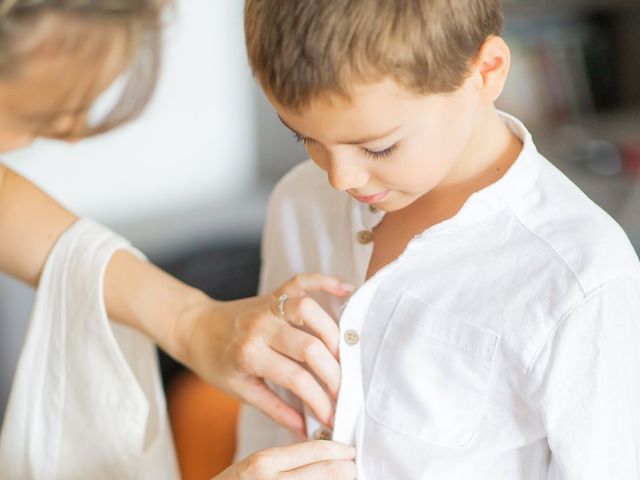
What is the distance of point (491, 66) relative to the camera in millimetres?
855

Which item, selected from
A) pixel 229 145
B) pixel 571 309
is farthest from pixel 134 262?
pixel 229 145

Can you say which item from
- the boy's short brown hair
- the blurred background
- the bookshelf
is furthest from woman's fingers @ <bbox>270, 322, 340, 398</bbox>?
the bookshelf

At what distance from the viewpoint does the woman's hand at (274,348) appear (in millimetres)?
949

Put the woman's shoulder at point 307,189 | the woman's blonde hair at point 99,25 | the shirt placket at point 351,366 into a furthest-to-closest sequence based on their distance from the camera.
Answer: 1. the woman's shoulder at point 307,189
2. the shirt placket at point 351,366
3. the woman's blonde hair at point 99,25

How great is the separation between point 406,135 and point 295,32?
138 millimetres

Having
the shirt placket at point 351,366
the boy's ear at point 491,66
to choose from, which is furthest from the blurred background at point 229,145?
the boy's ear at point 491,66

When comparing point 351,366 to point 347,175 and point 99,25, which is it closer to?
point 347,175

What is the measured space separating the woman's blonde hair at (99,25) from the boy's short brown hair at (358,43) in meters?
0.10

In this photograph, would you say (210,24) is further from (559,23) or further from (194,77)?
(559,23)

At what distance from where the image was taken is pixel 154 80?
800mm

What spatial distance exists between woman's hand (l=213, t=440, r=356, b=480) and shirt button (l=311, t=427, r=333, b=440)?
5 centimetres

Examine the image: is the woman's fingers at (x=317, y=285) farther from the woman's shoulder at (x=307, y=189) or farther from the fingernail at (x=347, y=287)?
the woman's shoulder at (x=307, y=189)

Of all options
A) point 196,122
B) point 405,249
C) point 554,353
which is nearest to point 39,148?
point 196,122

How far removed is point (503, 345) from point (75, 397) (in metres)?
0.57
